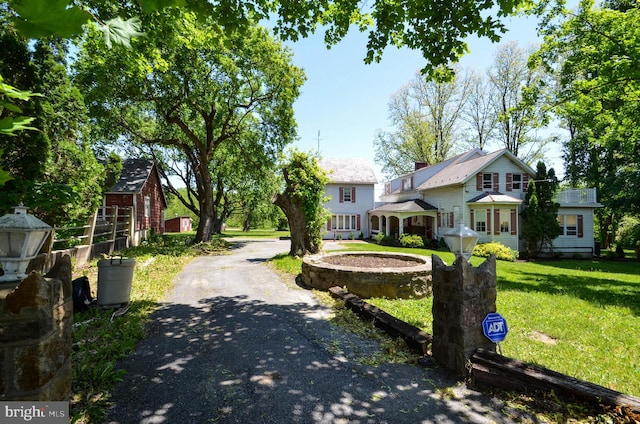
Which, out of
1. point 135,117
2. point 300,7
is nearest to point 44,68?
point 300,7

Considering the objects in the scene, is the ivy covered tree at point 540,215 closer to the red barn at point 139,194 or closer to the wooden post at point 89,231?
the wooden post at point 89,231

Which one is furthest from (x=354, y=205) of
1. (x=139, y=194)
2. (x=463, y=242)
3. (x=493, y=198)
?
(x=463, y=242)

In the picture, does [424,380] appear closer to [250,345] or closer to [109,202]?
[250,345]

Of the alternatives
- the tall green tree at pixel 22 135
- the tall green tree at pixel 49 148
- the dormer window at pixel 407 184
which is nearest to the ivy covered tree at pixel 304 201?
the tall green tree at pixel 49 148

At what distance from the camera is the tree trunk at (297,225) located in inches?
554

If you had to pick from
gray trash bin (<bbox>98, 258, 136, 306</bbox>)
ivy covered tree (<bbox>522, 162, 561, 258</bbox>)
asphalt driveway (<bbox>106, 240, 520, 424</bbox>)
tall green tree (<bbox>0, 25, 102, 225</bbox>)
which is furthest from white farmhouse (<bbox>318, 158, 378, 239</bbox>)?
asphalt driveway (<bbox>106, 240, 520, 424</bbox>)

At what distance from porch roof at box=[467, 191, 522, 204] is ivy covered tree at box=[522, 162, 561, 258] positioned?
3.72 feet

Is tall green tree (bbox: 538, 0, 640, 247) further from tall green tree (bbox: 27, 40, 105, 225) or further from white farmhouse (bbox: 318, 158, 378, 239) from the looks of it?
white farmhouse (bbox: 318, 158, 378, 239)

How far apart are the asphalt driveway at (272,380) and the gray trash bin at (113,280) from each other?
1022 mm

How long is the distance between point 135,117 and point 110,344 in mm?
20298

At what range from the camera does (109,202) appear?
69.5 ft

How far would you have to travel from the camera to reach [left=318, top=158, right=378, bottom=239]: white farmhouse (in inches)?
1161

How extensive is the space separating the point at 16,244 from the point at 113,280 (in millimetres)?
4356

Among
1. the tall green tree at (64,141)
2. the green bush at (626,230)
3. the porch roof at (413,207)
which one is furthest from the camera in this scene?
the green bush at (626,230)
